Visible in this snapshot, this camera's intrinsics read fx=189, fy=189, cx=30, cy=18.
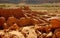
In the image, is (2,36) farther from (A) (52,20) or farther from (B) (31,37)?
(A) (52,20)

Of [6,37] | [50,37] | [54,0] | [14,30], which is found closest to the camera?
[50,37]

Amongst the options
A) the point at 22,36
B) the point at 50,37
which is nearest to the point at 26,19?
the point at 22,36

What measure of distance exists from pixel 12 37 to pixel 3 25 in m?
5.51

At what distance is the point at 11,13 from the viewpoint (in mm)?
19312

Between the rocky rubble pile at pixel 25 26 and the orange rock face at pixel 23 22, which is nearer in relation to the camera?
the rocky rubble pile at pixel 25 26

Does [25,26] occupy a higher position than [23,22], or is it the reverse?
[23,22]

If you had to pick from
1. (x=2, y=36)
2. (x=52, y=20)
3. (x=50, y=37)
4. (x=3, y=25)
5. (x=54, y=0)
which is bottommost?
(x=54, y=0)

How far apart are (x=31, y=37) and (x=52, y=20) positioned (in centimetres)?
396

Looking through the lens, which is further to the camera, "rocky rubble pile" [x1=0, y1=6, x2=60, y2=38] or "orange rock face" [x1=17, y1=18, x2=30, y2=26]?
"orange rock face" [x1=17, y1=18, x2=30, y2=26]

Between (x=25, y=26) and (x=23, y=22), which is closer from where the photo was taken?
(x=25, y=26)

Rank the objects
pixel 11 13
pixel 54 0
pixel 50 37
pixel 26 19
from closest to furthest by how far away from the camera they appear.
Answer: pixel 50 37 < pixel 26 19 < pixel 11 13 < pixel 54 0

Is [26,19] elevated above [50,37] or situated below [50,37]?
below

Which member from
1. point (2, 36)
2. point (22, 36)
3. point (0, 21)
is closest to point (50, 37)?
point (22, 36)

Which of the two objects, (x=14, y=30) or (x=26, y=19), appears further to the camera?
(x=26, y=19)
